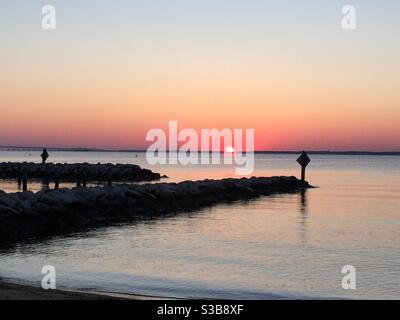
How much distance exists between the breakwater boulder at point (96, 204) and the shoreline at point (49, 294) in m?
6.50

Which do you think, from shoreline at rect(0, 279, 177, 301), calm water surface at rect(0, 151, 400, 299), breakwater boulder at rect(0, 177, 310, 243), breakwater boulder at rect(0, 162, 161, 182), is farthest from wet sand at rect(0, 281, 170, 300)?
breakwater boulder at rect(0, 162, 161, 182)

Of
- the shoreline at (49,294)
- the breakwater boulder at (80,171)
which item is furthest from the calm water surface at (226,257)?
the breakwater boulder at (80,171)

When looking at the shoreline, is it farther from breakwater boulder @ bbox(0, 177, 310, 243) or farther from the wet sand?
breakwater boulder @ bbox(0, 177, 310, 243)

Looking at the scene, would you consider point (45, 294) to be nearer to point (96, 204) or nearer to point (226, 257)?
point (226, 257)

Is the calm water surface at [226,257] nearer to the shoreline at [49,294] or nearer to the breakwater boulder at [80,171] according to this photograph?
the shoreline at [49,294]

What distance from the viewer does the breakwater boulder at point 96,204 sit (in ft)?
59.2

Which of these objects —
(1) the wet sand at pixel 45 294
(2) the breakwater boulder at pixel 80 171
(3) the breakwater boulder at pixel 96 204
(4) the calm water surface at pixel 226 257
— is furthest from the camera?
(2) the breakwater boulder at pixel 80 171

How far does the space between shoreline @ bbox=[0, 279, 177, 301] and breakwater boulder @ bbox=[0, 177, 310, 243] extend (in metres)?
6.50

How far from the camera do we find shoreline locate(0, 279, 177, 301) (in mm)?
8406

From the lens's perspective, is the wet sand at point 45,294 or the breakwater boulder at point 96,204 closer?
the wet sand at point 45,294

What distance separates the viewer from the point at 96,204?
76.1ft

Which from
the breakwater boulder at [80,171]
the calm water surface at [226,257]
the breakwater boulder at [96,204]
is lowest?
the calm water surface at [226,257]

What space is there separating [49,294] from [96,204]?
1456 cm
